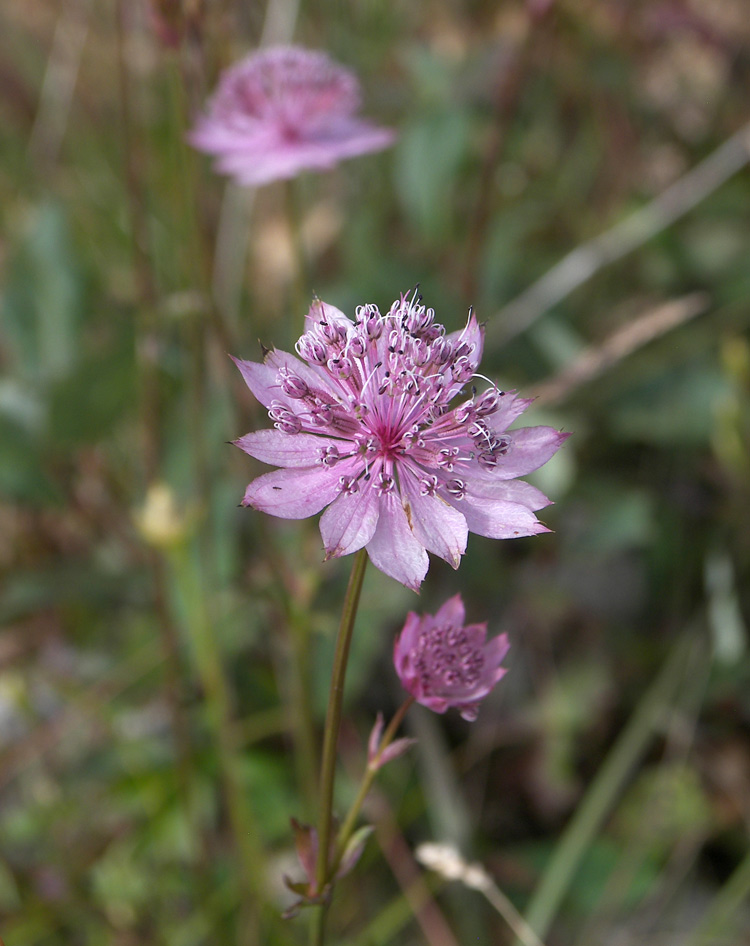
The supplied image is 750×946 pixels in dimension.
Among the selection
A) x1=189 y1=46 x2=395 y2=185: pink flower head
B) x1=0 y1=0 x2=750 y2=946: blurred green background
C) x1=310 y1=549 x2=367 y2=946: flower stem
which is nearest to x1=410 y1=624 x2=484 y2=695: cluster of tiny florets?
x1=310 y1=549 x2=367 y2=946: flower stem

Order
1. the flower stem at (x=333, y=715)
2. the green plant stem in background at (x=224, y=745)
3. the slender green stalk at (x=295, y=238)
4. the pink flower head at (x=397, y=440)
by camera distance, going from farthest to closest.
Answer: the slender green stalk at (x=295, y=238), the green plant stem in background at (x=224, y=745), the pink flower head at (x=397, y=440), the flower stem at (x=333, y=715)

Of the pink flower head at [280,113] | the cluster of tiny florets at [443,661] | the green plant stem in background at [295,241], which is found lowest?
the cluster of tiny florets at [443,661]

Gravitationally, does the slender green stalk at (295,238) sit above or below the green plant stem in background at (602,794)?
above

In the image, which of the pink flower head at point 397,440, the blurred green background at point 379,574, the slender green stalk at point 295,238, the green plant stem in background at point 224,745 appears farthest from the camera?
the blurred green background at point 379,574

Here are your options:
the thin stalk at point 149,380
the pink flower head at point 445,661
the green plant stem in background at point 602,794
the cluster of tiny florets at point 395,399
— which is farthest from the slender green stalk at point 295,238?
the green plant stem in background at point 602,794

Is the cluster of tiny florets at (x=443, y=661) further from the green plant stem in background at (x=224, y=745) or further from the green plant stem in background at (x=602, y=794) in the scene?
the green plant stem in background at (x=602, y=794)

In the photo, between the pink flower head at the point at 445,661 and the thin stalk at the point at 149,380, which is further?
the thin stalk at the point at 149,380

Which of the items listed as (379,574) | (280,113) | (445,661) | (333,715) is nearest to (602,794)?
(379,574)
